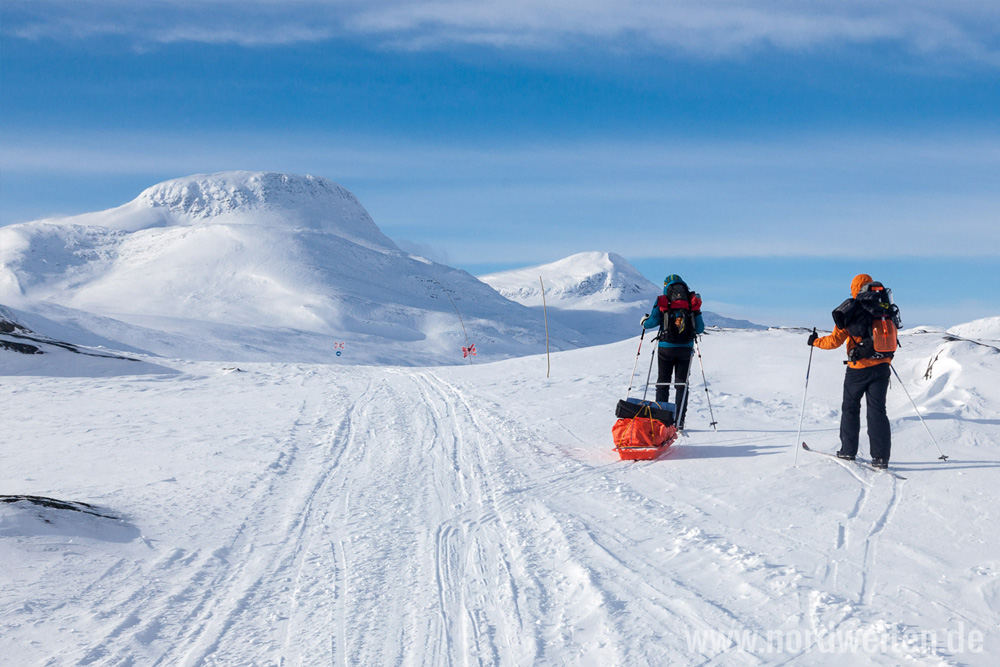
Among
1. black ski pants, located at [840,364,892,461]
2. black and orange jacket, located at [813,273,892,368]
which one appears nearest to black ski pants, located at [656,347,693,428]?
black and orange jacket, located at [813,273,892,368]

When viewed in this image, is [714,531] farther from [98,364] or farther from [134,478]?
[98,364]

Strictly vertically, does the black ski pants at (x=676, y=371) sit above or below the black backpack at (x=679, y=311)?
below

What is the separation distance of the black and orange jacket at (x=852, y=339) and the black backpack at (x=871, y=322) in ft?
0.15

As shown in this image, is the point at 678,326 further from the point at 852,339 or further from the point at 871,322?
the point at 871,322

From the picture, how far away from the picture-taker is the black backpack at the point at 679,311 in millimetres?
9664

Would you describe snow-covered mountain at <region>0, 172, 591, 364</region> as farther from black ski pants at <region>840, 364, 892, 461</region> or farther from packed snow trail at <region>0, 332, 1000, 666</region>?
black ski pants at <region>840, 364, 892, 461</region>

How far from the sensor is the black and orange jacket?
7.17 metres

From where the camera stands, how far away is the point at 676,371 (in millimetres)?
9930

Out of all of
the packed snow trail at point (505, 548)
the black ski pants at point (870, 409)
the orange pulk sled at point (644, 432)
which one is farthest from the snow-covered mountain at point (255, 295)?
the black ski pants at point (870, 409)

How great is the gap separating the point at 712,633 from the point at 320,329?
109650mm

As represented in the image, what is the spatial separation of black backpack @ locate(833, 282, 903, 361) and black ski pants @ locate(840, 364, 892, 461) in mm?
Result: 200

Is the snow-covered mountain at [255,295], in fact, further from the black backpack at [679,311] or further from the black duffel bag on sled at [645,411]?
the black duffel bag on sled at [645,411]

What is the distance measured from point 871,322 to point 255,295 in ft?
439

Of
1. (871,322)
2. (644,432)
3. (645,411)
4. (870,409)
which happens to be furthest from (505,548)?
(871,322)
